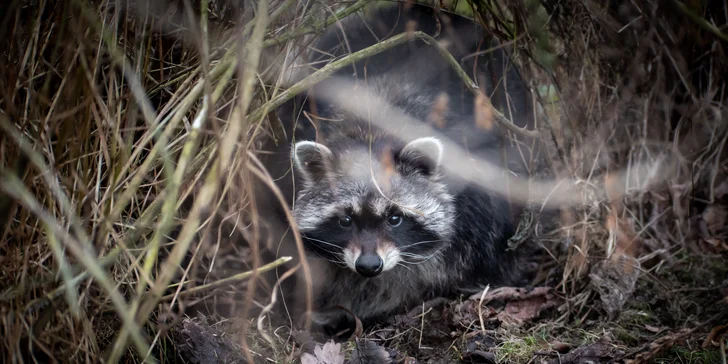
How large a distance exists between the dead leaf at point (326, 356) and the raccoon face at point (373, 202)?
1.62ft

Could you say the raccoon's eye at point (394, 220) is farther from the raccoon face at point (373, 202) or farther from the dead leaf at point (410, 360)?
the dead leaf at point (410, 360)

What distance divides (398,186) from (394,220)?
21 centimetres

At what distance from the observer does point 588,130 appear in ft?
15.3

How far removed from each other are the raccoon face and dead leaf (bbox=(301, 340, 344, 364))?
0.49 meters

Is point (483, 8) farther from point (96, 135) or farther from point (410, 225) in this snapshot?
point (96, 135)

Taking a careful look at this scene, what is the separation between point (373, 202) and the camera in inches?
154

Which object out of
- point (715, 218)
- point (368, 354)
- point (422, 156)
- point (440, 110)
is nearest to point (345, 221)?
point (422, 156)

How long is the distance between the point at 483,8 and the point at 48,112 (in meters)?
2.58

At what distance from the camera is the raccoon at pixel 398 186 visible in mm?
3955

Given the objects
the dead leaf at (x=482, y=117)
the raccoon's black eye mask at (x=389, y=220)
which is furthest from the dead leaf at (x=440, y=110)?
the raccoon's black eye mask at (x=389, y=220)

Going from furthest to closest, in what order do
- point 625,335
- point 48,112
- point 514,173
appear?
1. point 514,173
2. point 625,335
3. point 48,112

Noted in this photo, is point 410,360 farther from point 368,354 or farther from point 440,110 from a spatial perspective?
point 440,110

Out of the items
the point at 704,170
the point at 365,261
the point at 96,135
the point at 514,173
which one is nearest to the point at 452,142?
the point at 514,173

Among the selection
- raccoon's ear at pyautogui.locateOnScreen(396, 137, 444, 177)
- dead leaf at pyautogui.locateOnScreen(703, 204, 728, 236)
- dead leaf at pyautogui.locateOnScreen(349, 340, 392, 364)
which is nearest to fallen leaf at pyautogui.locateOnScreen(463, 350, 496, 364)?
dead leaf at pyautogui.locateOnScreen(349, 340, 392, 364)
